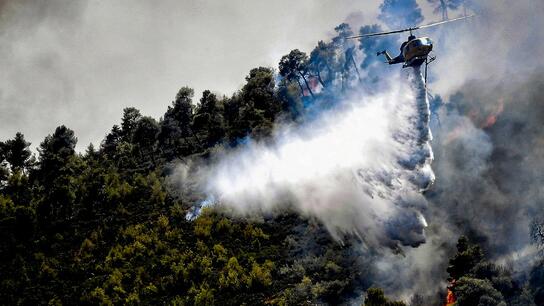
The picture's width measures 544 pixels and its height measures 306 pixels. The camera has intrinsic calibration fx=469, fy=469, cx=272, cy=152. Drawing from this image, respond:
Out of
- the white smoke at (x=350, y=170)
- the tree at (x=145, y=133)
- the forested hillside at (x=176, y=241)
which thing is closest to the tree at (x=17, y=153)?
the forested hillside at (x=176, y=241)

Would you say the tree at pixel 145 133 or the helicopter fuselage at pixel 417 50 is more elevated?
the tree at pixel 145 133

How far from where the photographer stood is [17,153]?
6131 centimetres

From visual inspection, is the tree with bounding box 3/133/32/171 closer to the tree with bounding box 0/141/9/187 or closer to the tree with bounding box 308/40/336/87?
the tree with bounding box 0/141/9/187

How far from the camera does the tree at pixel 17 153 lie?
6100cm

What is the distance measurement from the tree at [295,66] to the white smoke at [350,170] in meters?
14.7

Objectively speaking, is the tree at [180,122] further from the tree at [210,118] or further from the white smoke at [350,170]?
the white smoke at [350,170]

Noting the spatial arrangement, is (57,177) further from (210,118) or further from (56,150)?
(210,118)

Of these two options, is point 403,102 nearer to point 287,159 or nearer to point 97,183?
point 287,159

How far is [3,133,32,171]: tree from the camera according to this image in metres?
61.0

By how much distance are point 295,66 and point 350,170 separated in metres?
32.8

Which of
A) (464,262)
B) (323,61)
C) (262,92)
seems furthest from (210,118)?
(464,262)

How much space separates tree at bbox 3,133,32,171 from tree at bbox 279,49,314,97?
36.7 meters

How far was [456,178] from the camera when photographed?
1823 inches

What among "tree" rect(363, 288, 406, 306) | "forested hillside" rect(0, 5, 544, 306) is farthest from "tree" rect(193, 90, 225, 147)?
"tree" rect(363, 288, 406, 306)
